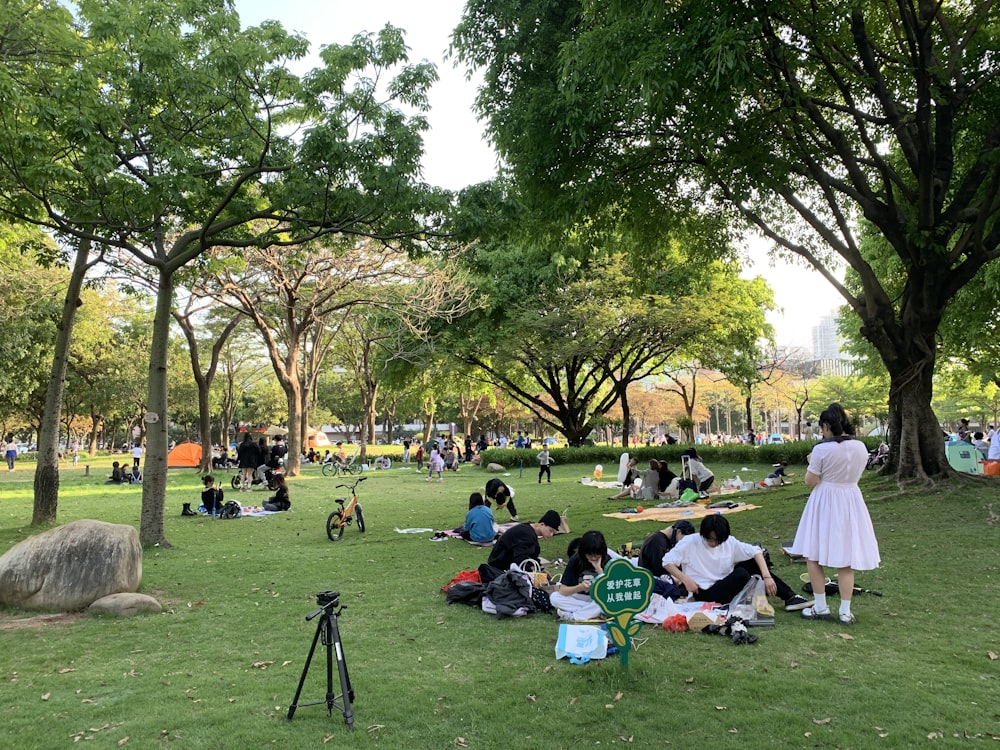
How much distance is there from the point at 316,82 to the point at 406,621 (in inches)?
261

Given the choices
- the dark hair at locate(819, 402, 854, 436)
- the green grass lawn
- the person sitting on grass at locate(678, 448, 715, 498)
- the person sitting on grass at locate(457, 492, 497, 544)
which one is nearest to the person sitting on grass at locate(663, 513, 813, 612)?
the green grass lawn

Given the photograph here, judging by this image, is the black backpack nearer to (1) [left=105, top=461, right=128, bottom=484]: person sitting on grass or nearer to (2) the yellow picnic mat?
(2) the yellow picnic mat

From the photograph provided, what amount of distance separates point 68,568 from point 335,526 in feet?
14.7

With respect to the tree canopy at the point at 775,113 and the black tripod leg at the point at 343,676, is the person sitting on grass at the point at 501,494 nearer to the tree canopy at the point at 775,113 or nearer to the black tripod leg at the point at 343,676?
the tree canopy at the point at 775,113

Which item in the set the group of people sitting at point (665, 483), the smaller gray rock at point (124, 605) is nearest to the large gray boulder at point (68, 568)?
the smaller gray rock at point (124, 605)

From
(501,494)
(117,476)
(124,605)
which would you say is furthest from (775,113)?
(117,476)

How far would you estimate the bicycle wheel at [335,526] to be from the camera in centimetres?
1080

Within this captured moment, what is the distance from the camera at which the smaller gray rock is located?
648cm

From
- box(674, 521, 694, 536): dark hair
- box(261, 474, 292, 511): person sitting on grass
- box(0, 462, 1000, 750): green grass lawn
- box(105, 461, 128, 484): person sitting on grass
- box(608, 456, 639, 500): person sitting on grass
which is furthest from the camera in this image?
box(105, 461, 128, 484): person sitting on grass

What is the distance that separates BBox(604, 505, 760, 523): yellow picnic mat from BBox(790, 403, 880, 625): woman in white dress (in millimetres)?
5746

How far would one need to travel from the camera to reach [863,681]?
439 centimetres

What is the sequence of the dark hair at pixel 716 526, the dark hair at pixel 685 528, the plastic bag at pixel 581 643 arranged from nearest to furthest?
the plastic bag at pixel 581 643, the dark hair at pixel 716 526, the dark hair at pixel 685 528

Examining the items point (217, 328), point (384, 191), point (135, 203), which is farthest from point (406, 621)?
point (217, 328)

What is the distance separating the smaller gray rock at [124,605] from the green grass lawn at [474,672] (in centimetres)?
14
